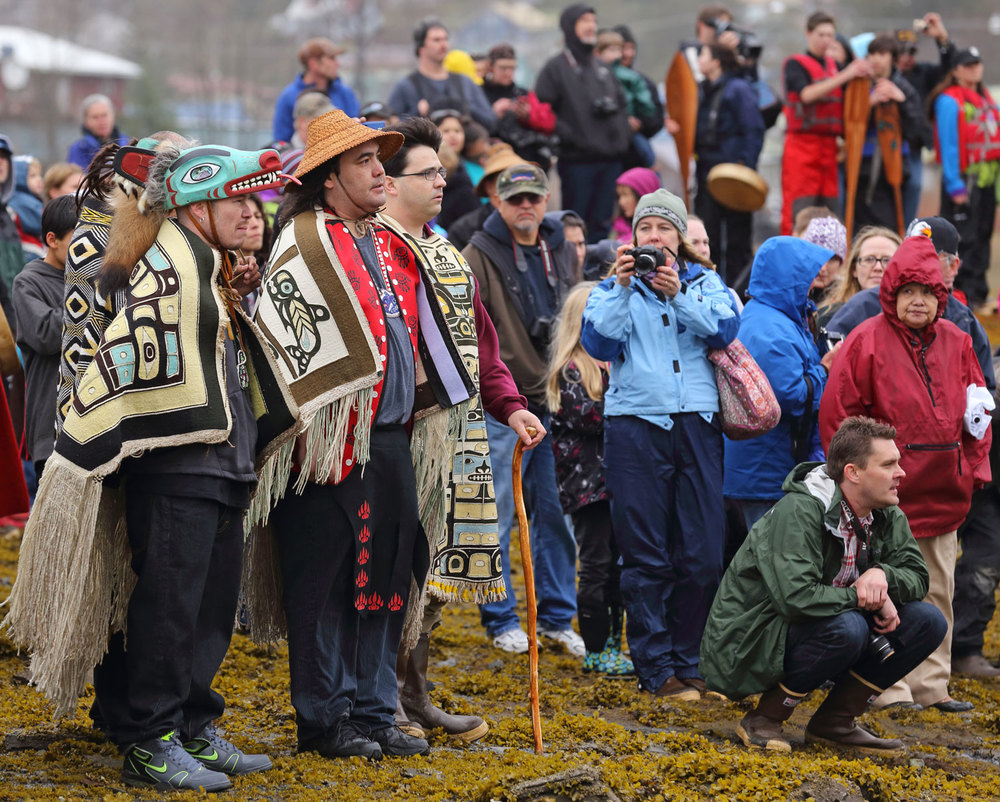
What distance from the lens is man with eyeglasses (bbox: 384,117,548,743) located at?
16.4 ft

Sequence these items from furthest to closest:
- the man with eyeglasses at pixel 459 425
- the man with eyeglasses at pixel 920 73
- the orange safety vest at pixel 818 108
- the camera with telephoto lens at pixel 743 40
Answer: the man with eyeglasses at pixel 920 73, the camera with telephoto lens at pixel 743 40, the orange safety vest at pixel 818 108, the man with eyeglasses at pixel 459 425

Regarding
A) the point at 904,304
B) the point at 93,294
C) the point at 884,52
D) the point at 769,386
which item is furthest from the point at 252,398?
the point at 884,52

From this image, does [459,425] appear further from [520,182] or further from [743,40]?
[743,40]

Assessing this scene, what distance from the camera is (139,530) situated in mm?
4352

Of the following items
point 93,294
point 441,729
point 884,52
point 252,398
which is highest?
point 884,52

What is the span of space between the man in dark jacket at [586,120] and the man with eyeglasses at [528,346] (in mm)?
3779

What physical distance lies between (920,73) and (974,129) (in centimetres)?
Answer: 93

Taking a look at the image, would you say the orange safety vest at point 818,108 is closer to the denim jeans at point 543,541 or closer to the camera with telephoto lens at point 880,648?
the denim jeans at point 543,541

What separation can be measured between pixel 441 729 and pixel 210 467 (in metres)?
1.51

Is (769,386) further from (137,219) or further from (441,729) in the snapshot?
(137,219)

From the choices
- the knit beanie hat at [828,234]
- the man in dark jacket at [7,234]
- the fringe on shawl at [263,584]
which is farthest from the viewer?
the man in dark jacket at [7,234]

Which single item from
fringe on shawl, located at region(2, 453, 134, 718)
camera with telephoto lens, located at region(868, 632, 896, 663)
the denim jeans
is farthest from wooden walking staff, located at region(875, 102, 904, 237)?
fringe on shawl, located at region(2, 453, 134, 718)

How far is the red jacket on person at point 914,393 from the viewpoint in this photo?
6.19m

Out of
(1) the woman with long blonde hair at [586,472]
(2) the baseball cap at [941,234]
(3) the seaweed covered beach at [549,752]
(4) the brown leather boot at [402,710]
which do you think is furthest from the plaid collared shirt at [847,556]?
(2) the baseball cap at [941,234]
